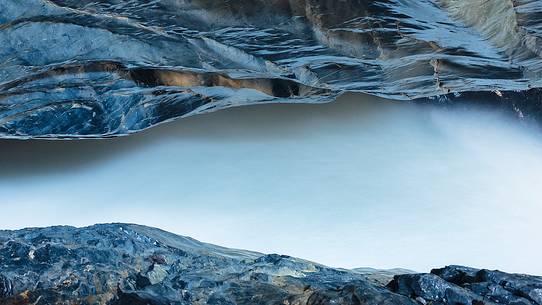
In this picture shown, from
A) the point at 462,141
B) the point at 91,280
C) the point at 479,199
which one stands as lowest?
the point at 91,280

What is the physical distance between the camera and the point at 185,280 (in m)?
1.52

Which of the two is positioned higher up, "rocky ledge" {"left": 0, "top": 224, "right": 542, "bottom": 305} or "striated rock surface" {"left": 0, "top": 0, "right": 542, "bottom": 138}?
"striated rock surface" {"left": 0, "top": 0, "right": 542, "bottom": 138}

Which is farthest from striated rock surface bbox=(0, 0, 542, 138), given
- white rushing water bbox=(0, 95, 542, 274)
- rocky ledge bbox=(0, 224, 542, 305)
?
white rushing water bbox=(0, 95, 542, 274)

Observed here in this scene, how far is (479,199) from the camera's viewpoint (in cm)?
287

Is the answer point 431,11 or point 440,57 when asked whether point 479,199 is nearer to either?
point 440,57

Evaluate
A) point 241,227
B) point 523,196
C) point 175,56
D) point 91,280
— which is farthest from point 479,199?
point 91,280

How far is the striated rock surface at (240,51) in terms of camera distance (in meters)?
1.69

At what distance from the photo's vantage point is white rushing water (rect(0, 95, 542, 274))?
267 centimetres

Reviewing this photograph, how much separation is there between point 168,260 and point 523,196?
1872 mm

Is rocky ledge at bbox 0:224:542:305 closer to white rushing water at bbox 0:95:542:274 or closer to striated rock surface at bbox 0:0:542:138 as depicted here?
striated rock surface at bbox 0:0:542:138

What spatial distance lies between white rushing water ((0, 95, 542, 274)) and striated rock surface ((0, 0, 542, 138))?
0.68 m

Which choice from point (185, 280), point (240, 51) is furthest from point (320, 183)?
point (185, 280)

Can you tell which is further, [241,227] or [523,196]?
[523,196]

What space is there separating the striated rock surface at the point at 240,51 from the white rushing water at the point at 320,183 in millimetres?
678
